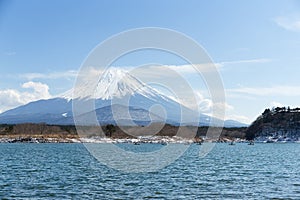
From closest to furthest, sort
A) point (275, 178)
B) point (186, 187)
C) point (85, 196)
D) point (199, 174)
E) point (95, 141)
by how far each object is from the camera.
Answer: point (85, 196) < point (186, 187) < point (275, 178) < point (199, 174) < point (95, 141)

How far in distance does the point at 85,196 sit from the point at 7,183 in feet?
32.8

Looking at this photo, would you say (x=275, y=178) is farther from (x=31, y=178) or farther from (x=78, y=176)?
(x=31, y=178)

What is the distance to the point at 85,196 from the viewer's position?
3005 centimetres

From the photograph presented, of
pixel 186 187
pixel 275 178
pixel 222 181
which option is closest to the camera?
pixel 186 187

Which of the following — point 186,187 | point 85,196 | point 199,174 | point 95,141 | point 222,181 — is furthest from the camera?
point 95,141

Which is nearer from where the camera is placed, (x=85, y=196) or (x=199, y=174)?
(x=85, y=196)

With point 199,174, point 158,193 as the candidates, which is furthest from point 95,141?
point 158,193

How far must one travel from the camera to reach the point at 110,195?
30.5 m

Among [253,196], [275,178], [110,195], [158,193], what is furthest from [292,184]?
[110,195]

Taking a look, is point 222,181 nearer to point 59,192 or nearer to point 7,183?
point 59,192

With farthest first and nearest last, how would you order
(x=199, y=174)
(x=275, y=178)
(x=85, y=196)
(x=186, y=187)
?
(x=199, y=174)
(x=275, y=178)
(x=186, y=187)
(x=85, y=196)

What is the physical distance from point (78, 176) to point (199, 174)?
12.1 meters

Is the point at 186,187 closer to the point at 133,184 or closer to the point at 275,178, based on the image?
the point at 133,184

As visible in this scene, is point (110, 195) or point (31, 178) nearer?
point (110, 195)
